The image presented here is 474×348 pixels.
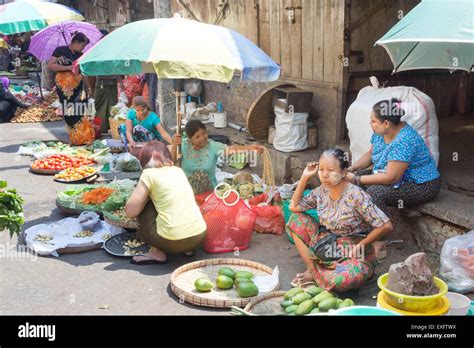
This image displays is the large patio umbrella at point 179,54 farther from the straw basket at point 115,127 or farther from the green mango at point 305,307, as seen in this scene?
the straw basket at point 115,127

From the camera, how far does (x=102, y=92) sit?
1197 cm

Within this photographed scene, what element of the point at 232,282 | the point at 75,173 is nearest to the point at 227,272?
the point at 232,282

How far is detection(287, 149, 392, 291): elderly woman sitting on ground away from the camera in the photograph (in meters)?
4.67

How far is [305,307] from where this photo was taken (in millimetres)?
4254

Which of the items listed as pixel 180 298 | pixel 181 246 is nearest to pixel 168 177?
pixel 181 246

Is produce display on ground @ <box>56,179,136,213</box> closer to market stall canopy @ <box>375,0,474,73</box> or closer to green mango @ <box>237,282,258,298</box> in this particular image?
green mango @ <box>237,282,258,298</box>

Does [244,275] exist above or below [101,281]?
above

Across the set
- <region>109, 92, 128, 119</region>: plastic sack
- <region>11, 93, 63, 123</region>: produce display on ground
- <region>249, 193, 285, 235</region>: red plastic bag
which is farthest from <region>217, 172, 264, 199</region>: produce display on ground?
<region>11, 93, 63, 123</region>: produce display on ground

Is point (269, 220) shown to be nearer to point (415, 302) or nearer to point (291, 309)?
point (291, 309)

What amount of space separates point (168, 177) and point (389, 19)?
3.93 meters

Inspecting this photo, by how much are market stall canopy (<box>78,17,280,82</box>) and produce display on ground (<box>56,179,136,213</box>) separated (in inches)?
61.8

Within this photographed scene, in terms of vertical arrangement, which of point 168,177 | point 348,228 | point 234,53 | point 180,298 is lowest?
point 180,298

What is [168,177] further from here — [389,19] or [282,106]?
[389,19]

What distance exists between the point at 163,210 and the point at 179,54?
58.6 inches
